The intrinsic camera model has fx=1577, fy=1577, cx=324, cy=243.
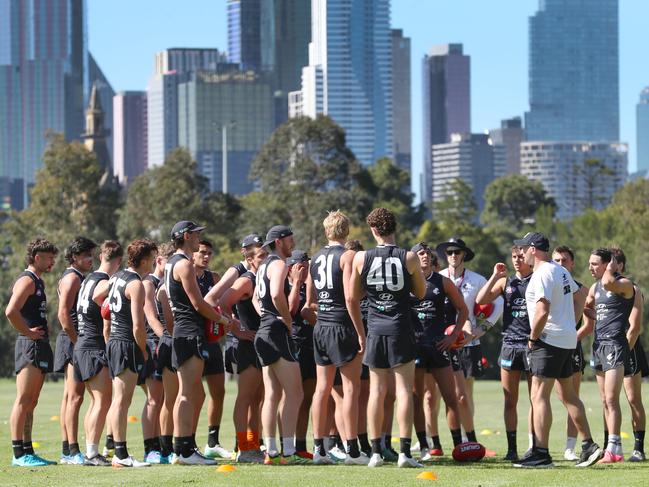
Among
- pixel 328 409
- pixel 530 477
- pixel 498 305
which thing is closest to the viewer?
pixel 530 477

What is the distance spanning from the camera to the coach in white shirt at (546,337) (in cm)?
1408

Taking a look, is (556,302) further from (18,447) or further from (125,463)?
(18,447)

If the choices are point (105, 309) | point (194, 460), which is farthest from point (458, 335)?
point (105, 309)

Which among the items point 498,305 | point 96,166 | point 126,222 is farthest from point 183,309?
point 96,166

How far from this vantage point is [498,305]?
1642 cm

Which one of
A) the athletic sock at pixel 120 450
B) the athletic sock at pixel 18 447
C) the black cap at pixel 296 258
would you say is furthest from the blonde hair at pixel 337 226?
the athletic sock at pixel 18 447

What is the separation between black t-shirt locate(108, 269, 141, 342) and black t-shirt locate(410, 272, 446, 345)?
2.86 m

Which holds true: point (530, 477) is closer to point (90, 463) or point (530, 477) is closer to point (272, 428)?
point (272, 428)

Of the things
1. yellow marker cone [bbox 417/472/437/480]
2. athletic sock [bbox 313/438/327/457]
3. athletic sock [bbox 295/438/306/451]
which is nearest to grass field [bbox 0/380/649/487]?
yellow marker cone [bbox 417/472/437/480]

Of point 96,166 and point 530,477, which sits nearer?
point 530,477

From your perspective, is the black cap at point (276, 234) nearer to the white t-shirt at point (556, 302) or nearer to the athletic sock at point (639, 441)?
the white t-shirt at point (556, 302)

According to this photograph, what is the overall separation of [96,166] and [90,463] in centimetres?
7248

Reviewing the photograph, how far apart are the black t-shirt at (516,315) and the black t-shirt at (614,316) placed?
0.72 meters

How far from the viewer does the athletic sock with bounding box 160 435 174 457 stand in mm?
15000
